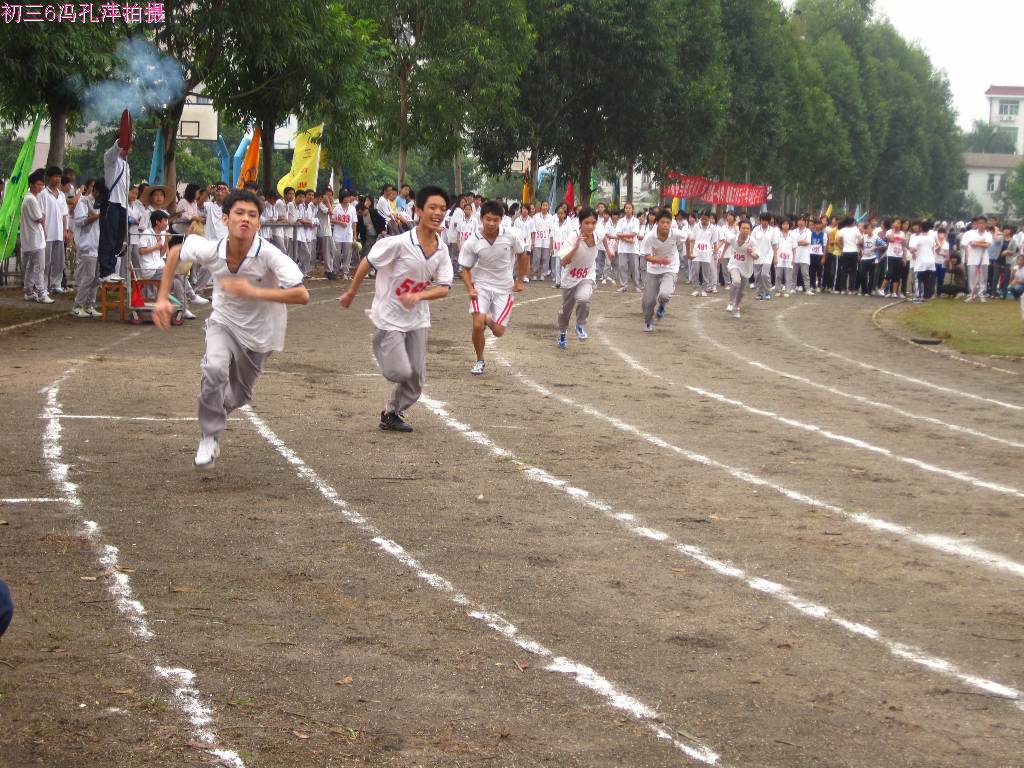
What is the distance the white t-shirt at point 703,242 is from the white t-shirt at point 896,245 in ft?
12.7

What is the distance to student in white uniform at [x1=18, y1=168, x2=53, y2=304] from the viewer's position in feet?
70.0

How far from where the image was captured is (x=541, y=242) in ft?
115

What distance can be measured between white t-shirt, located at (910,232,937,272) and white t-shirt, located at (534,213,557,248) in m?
8.19

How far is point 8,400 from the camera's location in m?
12.1

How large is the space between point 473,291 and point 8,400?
444cm

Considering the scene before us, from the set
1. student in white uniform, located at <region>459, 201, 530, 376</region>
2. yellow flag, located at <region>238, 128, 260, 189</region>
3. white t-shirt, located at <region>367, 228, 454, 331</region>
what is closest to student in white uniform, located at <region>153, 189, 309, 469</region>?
white t-shirt, located at <region>367, 228, 454, 331</region>

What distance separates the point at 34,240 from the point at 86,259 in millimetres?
2114

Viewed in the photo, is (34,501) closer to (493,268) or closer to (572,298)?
(493,268)

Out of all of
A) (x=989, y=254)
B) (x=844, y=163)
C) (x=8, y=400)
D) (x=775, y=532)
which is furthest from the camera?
(x=844, y=163)

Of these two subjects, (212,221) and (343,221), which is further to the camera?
(343,221)

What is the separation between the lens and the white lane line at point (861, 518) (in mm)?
7703

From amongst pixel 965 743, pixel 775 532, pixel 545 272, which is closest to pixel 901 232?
pixel 545 272

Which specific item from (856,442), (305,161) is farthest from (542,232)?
(856,442)

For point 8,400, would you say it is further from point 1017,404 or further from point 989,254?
point 989,254
